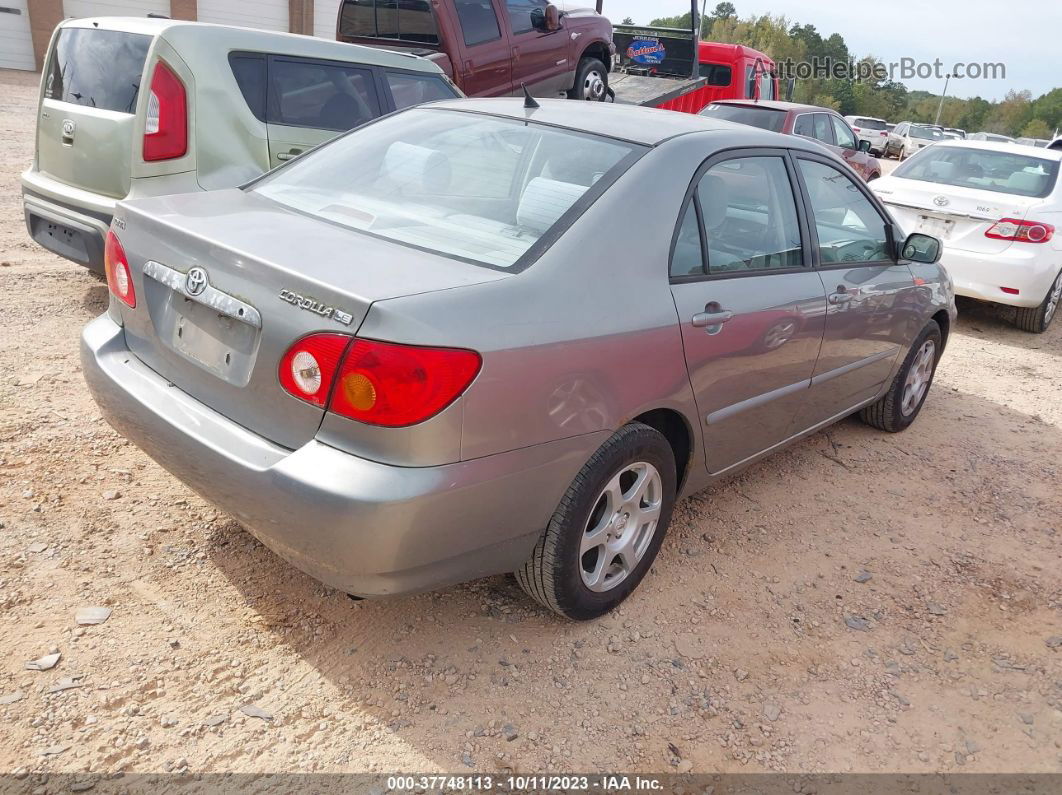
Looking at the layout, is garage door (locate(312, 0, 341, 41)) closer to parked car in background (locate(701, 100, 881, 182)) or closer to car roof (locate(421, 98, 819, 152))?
parked car in background (locate(701, 100, 881, 182))

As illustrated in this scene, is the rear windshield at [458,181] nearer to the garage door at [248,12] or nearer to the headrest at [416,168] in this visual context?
the headrest at [416,168]

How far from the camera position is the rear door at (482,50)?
28.2ft

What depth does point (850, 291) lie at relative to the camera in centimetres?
375

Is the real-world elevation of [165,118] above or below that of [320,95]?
below

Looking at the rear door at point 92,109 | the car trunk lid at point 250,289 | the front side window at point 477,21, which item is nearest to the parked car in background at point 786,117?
the front side window at point 477,21

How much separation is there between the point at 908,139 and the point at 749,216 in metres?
34.7

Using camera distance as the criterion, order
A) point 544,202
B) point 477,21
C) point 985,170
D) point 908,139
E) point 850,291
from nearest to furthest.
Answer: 1. point 544,202
2. point 850,291
3. point 985,170
4. point 477,21
5. point 908,139

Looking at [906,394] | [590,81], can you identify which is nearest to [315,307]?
[906,394]

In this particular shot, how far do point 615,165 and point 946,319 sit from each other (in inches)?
122

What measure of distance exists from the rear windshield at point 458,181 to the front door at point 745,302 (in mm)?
410

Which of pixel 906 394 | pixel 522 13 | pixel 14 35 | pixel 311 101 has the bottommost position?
pixel 906 394

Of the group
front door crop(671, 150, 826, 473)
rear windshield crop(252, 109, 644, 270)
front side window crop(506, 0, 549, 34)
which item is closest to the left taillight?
rear windshield crop(252, 109, 644, 270)

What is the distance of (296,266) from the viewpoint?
88.4 inches

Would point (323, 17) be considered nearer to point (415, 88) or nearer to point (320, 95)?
point (415, 88)
